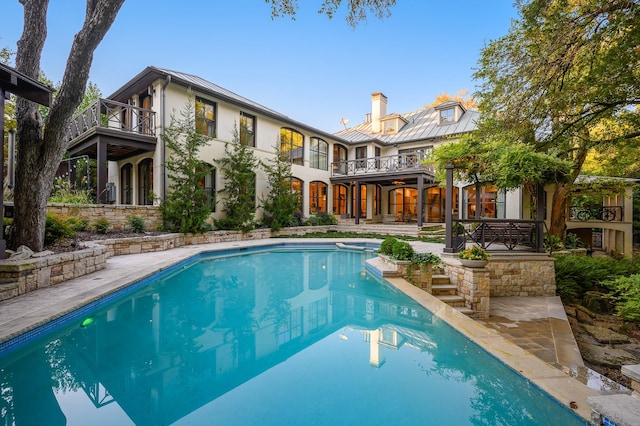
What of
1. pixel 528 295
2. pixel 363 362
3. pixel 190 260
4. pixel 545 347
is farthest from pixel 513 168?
pixel 190 260

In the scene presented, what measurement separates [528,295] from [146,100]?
1413cm

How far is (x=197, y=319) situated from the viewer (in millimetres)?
4215

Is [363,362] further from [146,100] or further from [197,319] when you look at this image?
[146,100]

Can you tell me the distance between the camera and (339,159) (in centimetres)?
1938

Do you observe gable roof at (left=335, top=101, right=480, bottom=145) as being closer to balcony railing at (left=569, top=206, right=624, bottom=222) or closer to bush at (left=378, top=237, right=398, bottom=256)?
balcony railing at (left=569, top=206, right=624, bottom=222)

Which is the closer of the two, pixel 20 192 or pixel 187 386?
→ pixel 187 386

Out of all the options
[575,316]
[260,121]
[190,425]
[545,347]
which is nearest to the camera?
[190,425]

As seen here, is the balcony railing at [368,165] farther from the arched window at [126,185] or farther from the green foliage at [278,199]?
the arched window at [126,185]

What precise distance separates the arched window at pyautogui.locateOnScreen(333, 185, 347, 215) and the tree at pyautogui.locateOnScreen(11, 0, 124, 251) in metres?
14.7

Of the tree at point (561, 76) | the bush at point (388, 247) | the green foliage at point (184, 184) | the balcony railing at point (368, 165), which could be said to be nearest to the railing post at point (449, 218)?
the tree at point (561, 76)

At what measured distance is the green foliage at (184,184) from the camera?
33.8 ft

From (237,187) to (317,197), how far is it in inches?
250

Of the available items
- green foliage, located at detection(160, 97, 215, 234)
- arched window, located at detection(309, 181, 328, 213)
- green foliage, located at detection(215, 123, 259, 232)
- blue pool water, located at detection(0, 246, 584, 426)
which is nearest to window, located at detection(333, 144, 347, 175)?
arched window, located at detection(309, 181, 328, 213)

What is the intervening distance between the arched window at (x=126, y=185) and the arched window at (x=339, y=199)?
35.8ft
